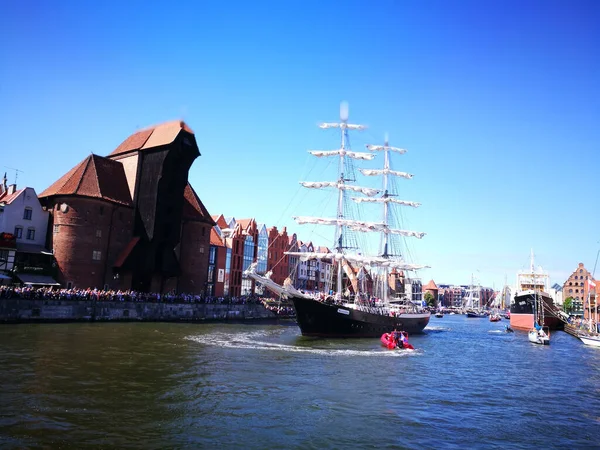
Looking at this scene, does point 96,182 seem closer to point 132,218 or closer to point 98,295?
point 132,218

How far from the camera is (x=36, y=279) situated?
174ft

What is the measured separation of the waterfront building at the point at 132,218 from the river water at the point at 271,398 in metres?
21.4

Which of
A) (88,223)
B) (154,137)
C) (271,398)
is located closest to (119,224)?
(88,223)

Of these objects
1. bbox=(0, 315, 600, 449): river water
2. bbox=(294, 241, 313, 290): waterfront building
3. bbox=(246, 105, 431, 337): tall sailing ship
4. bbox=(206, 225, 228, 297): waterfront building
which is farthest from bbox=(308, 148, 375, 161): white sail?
bbox=(294, 241, 313, 290): waterfront building

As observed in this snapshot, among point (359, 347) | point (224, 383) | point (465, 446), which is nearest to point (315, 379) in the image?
point (224, 383)

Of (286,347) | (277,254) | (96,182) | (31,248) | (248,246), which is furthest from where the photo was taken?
(277,254)

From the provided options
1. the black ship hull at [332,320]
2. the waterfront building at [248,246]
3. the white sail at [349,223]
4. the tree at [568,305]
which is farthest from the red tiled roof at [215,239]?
the tree at [568,305]

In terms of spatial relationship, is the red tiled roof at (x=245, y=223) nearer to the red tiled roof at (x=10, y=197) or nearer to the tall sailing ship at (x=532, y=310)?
the red tiled roof at (x=10, y=197)

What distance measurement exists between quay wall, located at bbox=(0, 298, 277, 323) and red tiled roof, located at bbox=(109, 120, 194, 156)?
21.4 meters

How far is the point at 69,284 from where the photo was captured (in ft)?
183

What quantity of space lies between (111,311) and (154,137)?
81.9 ft

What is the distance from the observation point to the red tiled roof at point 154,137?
210 feet

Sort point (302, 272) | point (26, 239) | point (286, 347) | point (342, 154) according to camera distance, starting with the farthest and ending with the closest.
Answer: point (302, 272) → point (342, 154) → point (26, 239) → point (286, 347)

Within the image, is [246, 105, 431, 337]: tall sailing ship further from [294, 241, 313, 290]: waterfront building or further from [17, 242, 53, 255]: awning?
[294, 241, 313, 290]: waterfront building
